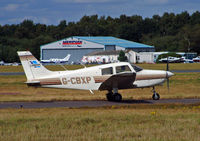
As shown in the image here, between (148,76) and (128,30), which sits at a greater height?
(128,30)

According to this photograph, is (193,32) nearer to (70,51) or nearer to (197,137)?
(70,51)

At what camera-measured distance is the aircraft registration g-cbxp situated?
20.5 metres

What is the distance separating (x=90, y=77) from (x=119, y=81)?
59.7 inches

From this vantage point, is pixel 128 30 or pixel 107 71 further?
pixel 128 30

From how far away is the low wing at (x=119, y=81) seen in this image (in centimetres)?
2050

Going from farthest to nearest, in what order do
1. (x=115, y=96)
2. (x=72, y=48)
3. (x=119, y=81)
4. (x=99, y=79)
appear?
(x=72, y=48)
(x=115, y=96)
(x=99, y=79)
(x=119, y=81)

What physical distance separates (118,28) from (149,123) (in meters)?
135

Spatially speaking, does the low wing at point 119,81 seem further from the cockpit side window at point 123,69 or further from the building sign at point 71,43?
the building sign at point 71,43

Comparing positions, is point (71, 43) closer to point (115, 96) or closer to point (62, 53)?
point (62, 53)

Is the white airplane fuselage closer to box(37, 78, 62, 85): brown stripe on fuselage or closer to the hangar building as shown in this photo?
box(37, 78, 62, 85): brown stripe on fuselage

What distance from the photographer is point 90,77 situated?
68.9 ft

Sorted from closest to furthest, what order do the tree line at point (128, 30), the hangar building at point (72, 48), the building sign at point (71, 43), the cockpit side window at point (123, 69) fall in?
the cockpit side window at point (123, 69), the building sign at point (71, 43), the hangar building at point (72, 48), the tree line at point (128, 30)

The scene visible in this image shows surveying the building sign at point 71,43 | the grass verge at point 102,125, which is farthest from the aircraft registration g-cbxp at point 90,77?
the building sign at point 71,43

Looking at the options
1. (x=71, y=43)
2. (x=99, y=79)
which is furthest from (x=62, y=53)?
(x=99, y=79)
